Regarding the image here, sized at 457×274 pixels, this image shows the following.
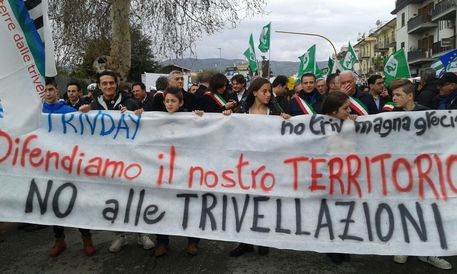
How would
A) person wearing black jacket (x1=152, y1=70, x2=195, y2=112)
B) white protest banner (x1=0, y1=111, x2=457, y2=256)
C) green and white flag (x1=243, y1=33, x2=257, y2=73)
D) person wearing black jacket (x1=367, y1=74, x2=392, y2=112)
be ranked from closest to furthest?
white protest banner (x1=0, y1=111, x2=457, y2=256), person wearing black jacket (x1=152, y1=70, x2=195, y2=112), person wearing black jacket (x1=367, y1=74, x2=392, y2=112), green and white flag (x1=243, y1=33, x2=257, y2=73)

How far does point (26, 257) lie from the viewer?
152 inches

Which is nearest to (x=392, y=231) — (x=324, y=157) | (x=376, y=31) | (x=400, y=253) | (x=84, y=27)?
(x=400, y=253)

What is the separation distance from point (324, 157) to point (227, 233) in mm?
1031

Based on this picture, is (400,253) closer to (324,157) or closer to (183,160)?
(324,157)

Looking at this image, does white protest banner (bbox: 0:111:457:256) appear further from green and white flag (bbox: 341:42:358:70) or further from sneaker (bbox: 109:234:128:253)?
green and white flag (bbox: 341:42:358:70)

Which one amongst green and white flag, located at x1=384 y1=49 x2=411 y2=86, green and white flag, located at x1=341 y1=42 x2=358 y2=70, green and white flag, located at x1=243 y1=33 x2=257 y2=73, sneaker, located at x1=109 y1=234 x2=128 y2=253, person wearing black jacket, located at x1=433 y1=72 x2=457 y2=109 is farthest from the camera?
green and white flag, located at x1=243 y1=33 x2=257 y2=73

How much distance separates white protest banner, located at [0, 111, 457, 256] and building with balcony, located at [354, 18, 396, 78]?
4924 centimetres

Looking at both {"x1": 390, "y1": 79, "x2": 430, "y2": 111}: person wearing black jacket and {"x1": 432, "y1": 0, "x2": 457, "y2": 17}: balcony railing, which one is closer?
{"x1": 390, "y1": 79, "x2": 430, "y2": 111}: person wearing black jacket

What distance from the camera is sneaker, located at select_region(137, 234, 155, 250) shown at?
3998 mm

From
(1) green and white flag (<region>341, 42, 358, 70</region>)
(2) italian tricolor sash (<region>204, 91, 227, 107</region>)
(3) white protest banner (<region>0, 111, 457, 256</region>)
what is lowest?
(3) white protest banner (<region>0, 111, 457, 256</region>)

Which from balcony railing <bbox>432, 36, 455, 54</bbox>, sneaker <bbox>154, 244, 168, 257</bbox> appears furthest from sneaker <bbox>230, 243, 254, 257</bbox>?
balcony railing <bbox>432, 36, 455, 54</bbox>

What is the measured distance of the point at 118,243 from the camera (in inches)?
157

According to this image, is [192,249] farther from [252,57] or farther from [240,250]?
[252,57]

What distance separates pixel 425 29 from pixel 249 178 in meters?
48.9
